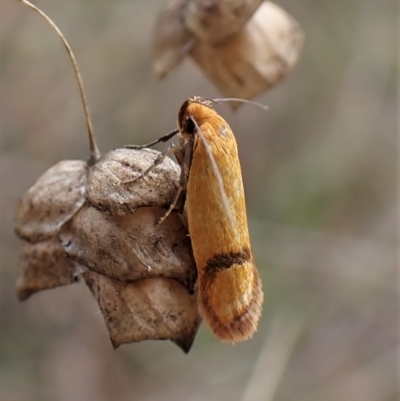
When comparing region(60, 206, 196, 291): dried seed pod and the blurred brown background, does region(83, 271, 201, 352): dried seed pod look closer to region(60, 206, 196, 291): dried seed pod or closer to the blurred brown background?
region(60, 206, 196, 291): dried seed pod

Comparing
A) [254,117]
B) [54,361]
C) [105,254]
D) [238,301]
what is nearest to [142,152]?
[105,254]

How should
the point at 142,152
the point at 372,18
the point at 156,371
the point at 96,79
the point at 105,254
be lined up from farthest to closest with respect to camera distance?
the point at 372,18 → the point at 156,371 → the point at 96,79 → the point at 142,152 → the point at 105,254

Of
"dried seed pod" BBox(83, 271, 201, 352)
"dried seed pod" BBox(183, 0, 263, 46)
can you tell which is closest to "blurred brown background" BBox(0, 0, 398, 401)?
"dried seed pod" BBox(183, 0, 263, 46)

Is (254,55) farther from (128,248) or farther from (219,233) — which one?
(128,248)

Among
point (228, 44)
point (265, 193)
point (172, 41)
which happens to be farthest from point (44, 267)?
point (265, 193)

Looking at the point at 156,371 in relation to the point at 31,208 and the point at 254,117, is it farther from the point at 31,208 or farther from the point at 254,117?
the point at 31,208

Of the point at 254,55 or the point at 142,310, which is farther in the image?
the point at 254,55
